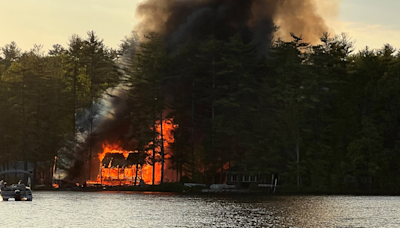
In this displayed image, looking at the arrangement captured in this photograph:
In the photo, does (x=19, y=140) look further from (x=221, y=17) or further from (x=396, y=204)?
(x=396, y=204)

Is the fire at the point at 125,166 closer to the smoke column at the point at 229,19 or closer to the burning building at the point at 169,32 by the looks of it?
the burning building at the point at 169,32

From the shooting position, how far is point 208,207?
246ft

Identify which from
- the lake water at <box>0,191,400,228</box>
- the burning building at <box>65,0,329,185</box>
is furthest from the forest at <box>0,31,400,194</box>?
the lake water at <box>0,191,400,228</box>

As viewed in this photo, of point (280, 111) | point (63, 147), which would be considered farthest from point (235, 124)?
point (63, 147)

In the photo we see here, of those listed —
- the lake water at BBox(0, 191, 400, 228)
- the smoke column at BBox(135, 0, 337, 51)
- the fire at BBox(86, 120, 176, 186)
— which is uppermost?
the smoke column at BBox(135, 0, 337, 51)

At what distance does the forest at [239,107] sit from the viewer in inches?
4094

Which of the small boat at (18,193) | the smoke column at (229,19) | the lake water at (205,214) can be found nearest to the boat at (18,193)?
the small boat at (18,193)

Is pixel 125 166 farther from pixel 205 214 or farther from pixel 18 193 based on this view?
pixel 205 214

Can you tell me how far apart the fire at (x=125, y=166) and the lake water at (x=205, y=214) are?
34.3 metres

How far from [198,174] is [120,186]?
14.0m

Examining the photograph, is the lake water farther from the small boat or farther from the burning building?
the burning building

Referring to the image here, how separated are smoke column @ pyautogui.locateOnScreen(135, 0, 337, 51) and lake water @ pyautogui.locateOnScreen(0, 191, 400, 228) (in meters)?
48.3

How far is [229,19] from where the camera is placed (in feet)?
431

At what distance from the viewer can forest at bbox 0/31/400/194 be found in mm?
104000
